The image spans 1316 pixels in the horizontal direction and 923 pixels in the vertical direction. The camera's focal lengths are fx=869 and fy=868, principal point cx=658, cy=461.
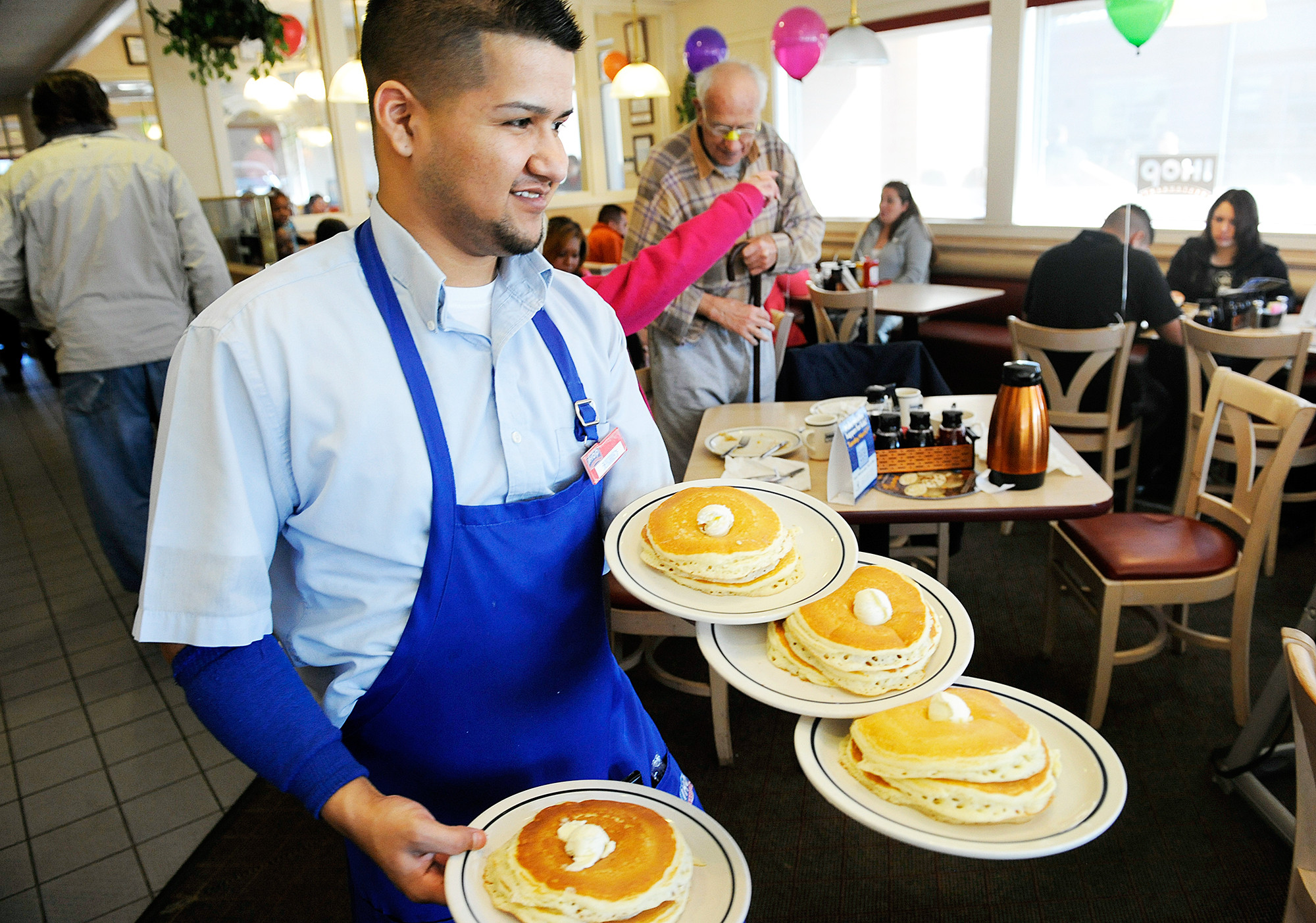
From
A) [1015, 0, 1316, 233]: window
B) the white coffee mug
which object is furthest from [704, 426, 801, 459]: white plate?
[1015, 0, 1316, 233]: window

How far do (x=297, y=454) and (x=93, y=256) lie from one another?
118 inches

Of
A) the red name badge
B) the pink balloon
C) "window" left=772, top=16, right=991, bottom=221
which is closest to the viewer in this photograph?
the red name badge

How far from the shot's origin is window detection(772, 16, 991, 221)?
7.81 metres

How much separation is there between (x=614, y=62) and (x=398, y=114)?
853 centimetres

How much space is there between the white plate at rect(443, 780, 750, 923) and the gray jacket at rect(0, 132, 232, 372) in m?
3.20

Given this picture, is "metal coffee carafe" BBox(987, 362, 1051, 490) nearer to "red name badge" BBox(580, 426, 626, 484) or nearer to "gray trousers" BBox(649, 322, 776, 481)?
"gray trousers" BBox(649, 322, 776, 481)

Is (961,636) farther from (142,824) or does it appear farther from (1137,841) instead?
(142,824)

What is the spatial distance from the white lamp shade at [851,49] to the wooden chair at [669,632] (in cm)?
466

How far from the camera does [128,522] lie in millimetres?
3521

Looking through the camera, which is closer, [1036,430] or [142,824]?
[1036,430]

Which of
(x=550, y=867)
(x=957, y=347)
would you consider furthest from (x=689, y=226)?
(x=957, y=347)

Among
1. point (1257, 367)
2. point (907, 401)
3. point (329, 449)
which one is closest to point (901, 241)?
point (1257, 367)

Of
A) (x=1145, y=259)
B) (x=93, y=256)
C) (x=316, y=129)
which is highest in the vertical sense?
(x=316, y=129)

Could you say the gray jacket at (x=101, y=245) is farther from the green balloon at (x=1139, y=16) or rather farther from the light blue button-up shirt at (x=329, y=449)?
the green balloon at (x=1139, y=16)
